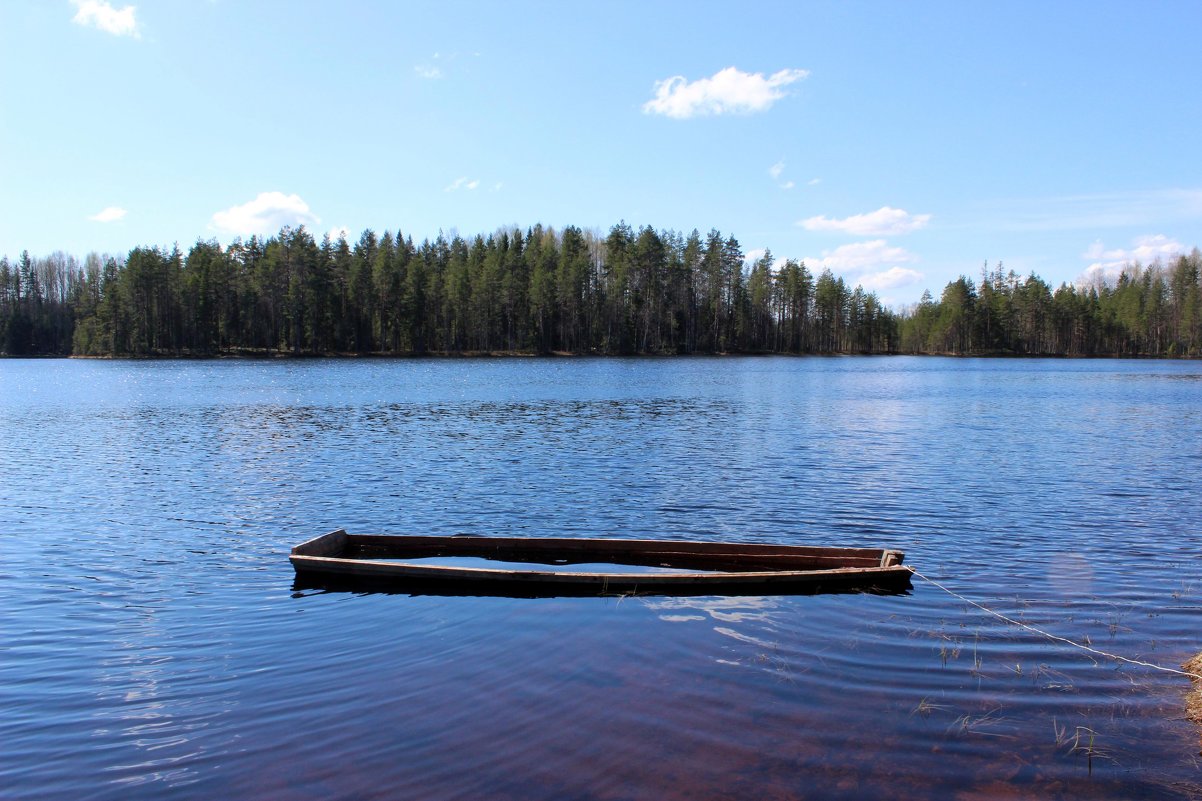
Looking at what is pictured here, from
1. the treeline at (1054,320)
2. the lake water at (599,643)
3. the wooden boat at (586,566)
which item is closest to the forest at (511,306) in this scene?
the treeline at (1054,320)

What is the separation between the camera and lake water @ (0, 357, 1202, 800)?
772cm

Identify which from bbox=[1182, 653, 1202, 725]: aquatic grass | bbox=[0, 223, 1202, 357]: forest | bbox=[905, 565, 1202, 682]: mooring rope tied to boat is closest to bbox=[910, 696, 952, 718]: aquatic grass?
bbox=[1182, 653, 1202, 725]: aquatic grass

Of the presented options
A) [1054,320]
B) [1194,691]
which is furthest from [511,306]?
[1194,691]

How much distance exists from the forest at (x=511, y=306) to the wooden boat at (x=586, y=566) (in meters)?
110

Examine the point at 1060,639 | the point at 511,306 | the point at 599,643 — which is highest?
the point at 511,306

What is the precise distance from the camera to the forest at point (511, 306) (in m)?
118

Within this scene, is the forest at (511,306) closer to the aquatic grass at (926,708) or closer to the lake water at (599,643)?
the lake water at (599,643)

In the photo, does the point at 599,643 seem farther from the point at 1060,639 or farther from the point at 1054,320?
the point at 1054,320

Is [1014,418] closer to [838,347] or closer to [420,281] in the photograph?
[420,281]

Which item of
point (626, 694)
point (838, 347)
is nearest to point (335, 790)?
point (626, 694)

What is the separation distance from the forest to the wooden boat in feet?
360

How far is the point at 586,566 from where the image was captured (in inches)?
567

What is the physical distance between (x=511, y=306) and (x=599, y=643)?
119m

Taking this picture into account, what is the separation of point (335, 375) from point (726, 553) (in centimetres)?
6918
